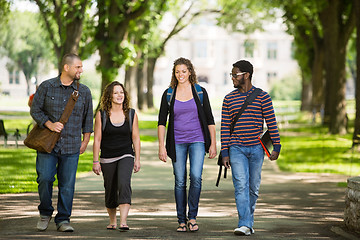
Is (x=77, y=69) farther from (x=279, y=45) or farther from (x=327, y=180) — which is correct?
(x=279, y=45)

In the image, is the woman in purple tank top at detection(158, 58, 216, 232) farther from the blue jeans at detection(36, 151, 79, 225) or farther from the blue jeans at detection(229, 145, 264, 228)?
the blue jeans at detection(36, 151, 79, 225)

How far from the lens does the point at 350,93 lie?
307 feet

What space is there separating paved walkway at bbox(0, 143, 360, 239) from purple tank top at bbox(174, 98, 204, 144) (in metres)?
0.96

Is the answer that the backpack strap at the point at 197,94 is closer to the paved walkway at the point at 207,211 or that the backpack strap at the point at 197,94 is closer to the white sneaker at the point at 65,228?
the paved walkway at the point at 207,211

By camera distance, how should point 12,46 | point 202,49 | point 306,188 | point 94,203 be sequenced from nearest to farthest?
point 94,203
point 306,188
point 12,46
point 202,49

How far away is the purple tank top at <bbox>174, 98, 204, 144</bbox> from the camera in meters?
7.75

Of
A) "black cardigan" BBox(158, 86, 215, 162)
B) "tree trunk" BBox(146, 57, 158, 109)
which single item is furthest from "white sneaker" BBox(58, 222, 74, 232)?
"tree trunk" BBox(146, 57, 158, 109)

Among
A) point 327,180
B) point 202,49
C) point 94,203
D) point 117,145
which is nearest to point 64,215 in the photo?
point 117,145

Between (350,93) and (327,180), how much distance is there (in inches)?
3228

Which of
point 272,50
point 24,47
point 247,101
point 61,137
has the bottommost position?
point 61,137

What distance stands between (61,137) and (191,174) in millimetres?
1397

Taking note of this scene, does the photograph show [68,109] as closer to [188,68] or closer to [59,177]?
[59,177]

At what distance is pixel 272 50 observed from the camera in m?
91.4

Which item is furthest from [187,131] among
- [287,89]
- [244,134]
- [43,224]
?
[287,89]
